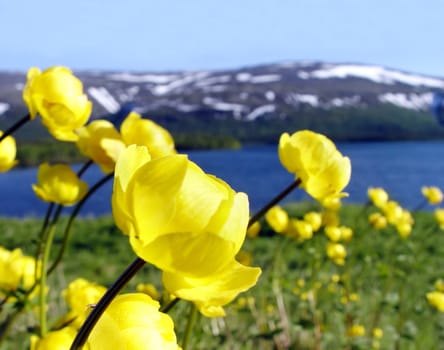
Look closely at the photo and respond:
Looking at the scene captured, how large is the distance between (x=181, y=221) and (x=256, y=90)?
136 feet

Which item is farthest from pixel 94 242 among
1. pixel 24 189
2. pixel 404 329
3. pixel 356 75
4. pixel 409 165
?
pixel 356 75

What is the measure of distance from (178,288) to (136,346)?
0.14 ft

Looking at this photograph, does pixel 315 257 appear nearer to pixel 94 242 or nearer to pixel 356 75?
pixel 94 242

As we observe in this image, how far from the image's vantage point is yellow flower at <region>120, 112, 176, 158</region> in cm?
72

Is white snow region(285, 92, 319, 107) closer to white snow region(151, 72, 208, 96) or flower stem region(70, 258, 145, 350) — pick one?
white snow region(151, 72, 208, 96)

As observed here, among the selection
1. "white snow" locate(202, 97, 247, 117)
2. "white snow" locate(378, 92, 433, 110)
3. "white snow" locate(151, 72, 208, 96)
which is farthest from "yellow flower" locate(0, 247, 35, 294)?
"white snow" locate(151, 72, 208, 96)

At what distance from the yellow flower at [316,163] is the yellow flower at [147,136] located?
6.3 inches

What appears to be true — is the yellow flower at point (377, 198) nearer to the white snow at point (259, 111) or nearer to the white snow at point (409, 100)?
the white snow at point (259, 111)

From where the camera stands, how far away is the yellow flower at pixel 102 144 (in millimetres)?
716

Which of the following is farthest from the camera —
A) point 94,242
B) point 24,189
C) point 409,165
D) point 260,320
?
point 409,165

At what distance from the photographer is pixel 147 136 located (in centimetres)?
73

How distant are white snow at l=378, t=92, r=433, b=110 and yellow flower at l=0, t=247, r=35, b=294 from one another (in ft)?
131

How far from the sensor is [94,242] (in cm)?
402

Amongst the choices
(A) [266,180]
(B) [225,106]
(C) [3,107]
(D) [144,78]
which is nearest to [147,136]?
(A) [266,180]
